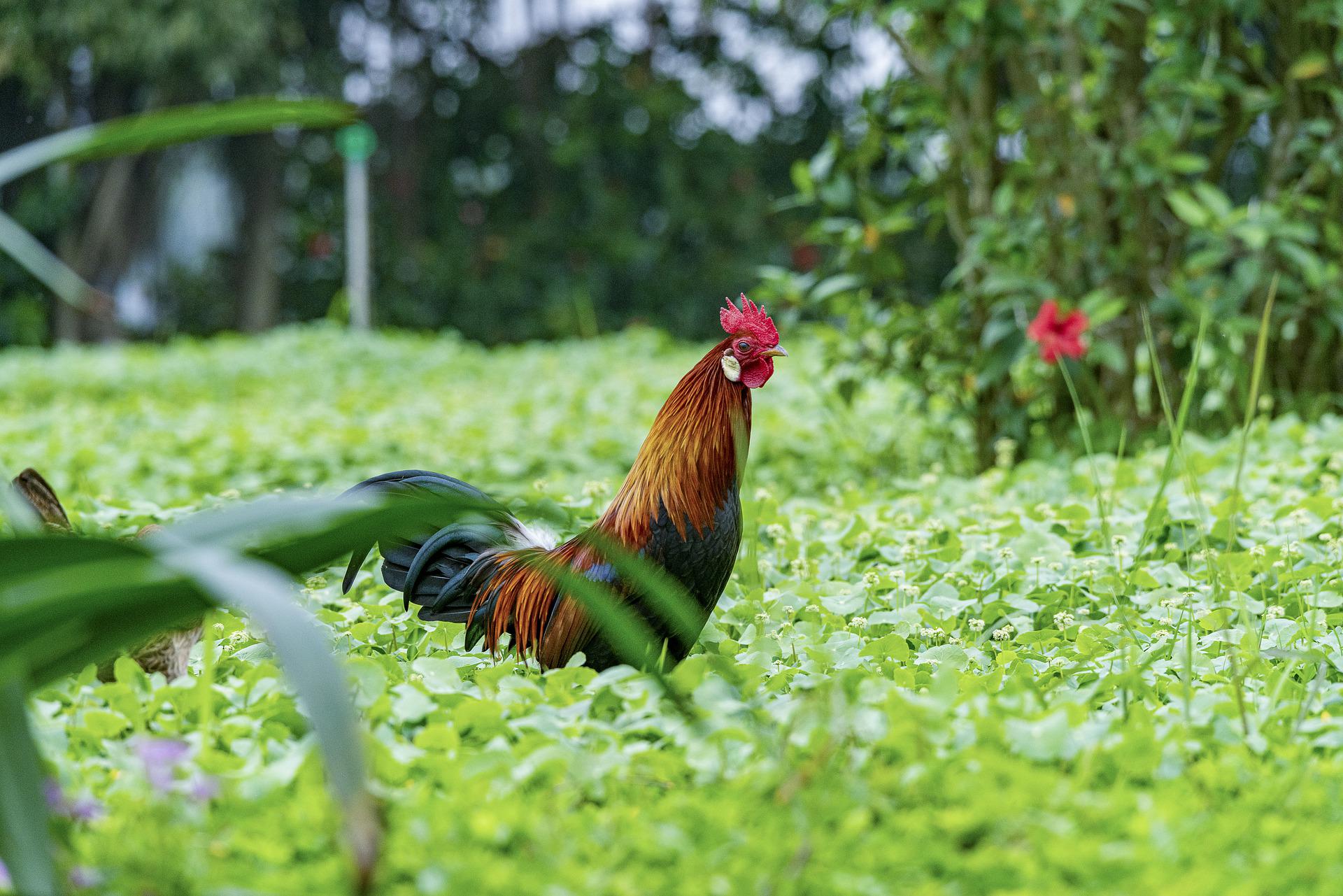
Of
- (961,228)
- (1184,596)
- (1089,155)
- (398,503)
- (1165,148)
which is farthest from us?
(961,228)

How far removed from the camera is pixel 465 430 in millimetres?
5164

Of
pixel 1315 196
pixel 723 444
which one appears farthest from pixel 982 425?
pixel 723 444

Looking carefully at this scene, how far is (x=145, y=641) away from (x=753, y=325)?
3.46 feet

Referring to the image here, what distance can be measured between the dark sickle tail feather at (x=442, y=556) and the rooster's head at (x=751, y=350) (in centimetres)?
48

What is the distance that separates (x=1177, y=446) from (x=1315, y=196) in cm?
265

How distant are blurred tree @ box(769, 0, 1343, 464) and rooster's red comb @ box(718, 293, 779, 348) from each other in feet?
6.24

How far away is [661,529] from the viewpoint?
204 cm

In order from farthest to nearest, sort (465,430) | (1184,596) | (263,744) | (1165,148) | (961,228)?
1. (465,430)
2. (961,228)
3. (1165,148)
4. (1184,596)
5. (263,744)

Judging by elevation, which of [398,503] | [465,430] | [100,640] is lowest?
[465,430]

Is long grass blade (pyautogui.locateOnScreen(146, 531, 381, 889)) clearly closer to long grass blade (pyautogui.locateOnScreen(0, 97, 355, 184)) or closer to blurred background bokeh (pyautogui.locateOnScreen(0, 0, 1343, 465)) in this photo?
long grass blade (pyautogui.locateOnScreen(0, 97, 355, 184))

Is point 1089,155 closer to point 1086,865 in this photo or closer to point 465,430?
point 465,430

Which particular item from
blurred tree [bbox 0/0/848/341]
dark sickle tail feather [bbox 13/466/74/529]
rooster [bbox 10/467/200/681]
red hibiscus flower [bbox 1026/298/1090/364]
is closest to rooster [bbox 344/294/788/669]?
rooster [bbox 10/467/200/681]

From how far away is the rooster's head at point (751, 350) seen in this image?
208cm

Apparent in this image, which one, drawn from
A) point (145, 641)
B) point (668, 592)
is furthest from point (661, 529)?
point (145, 641)
